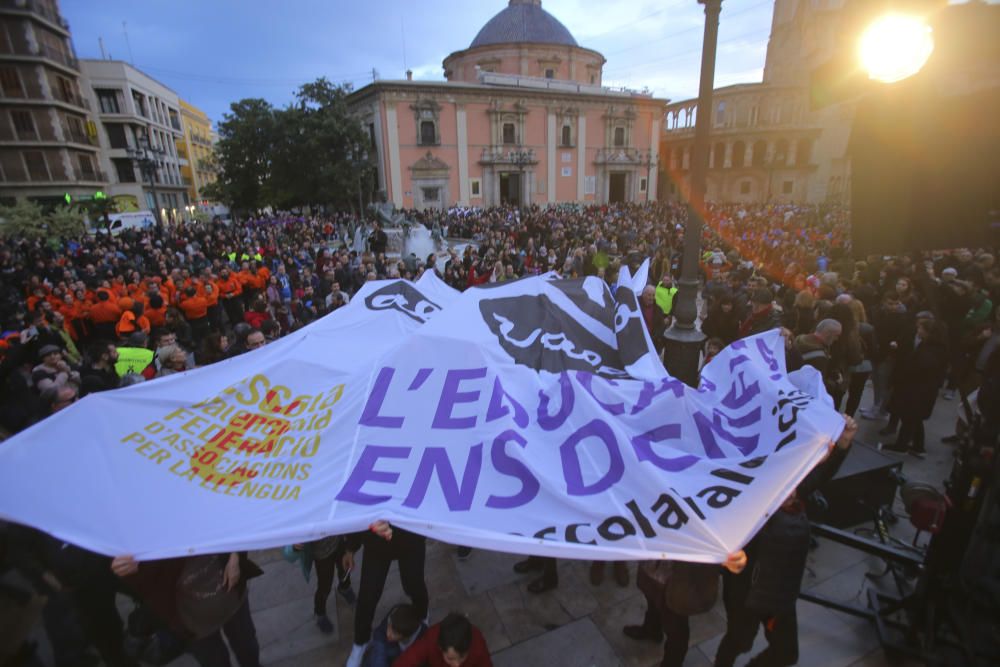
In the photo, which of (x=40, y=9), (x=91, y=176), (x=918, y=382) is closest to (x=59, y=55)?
(x=40, y=9)

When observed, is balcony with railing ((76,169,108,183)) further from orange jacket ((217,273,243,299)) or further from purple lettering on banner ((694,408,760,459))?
purple lettering on banner ((694,408,760,459))

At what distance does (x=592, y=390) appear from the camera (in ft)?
11.6

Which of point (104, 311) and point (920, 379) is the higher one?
point (104, 311)

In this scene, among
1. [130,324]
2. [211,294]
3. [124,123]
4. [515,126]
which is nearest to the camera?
[130,324]

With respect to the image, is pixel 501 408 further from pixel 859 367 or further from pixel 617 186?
pixel 617 186

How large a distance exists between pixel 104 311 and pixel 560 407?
8654 mm

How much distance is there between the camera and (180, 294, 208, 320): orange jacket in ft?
29.4

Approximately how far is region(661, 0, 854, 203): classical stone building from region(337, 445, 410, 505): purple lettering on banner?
171 feet

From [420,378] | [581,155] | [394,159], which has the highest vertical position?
[581,155]

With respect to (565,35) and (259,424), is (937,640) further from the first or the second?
(565,35)

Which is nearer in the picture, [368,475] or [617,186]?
[368,475]

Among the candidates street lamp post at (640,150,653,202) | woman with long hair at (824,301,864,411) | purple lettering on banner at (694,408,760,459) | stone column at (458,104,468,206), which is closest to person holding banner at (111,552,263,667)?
purple lettering on banner at (694,408,760,459)

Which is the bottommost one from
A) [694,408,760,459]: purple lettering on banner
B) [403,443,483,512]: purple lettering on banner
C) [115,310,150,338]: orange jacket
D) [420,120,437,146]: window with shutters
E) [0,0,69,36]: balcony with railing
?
[115,310,150,338]: orange jacket

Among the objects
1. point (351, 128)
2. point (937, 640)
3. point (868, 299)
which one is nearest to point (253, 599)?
point (937, 640)
